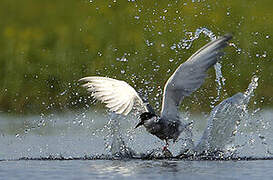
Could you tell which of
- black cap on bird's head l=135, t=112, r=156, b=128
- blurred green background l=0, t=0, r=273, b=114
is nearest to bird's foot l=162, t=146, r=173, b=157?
black cap on bird's head l=135, t=112, r=156, b=128

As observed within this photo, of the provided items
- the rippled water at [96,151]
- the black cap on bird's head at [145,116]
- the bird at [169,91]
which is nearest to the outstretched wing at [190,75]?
the bird at [169,91]

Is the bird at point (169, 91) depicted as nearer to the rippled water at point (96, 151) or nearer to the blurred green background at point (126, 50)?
the rippled water at point (96, 151)

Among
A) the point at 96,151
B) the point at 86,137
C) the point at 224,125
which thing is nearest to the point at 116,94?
the point at 96,151

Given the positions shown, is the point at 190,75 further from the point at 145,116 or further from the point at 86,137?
the point at 86,137

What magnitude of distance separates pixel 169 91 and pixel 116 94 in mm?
742

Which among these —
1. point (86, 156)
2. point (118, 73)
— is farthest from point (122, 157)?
point (118, 73)

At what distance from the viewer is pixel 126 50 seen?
1958cm

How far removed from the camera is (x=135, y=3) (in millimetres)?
20625

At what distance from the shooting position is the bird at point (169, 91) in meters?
11.9

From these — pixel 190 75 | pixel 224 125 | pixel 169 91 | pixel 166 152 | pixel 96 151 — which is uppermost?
pixel 190 75

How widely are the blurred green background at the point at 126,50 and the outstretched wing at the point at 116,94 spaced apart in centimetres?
475

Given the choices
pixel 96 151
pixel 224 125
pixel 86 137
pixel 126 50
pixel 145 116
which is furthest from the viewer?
pixel 126 50

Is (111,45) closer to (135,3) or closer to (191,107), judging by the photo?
(135,3)

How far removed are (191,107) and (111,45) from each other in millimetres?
3511
